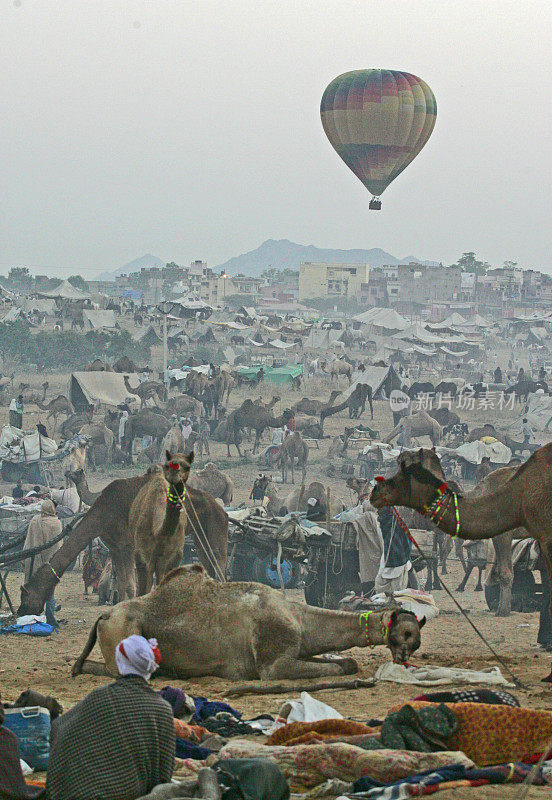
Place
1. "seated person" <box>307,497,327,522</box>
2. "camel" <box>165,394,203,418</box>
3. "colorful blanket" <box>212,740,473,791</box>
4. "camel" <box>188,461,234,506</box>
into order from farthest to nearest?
1. "camel" <box>165,394,203,418</box>
2. "camel" <box>188,461,234,506</box>
3. "seated person" <box>307,497,327,522</box>
4. "colorful blanket" <box>212,740,473,791</box>

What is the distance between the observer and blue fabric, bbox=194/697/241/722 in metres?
6.12

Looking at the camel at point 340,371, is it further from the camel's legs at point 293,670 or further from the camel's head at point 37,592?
the camel's legs at point 293,670

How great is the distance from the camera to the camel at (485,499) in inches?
308

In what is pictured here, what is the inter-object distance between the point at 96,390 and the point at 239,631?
2346cm

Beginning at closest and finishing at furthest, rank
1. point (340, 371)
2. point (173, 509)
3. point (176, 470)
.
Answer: point (176, 470), point (173, 509), point (340, 371)

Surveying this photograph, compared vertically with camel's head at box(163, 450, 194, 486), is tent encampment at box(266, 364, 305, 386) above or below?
below

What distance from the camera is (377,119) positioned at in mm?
33531

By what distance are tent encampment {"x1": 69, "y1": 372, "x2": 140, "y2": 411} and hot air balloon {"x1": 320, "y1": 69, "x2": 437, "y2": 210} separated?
1030cm

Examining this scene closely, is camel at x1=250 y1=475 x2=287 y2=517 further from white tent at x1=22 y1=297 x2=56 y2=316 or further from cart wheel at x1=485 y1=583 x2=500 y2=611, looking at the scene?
white tent at x1=22 y1=297 x2=56 y2=316

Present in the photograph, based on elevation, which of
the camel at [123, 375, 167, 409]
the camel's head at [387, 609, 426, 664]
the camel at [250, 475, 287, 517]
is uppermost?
the camel's head at [387, 609, 426, 664]

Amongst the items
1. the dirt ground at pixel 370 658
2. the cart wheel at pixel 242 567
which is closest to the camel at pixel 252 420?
the dirt ground at pixel 370 658

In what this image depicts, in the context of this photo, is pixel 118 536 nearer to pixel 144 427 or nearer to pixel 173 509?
pixel 173 509

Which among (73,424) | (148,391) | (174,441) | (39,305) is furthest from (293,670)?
(39,305)

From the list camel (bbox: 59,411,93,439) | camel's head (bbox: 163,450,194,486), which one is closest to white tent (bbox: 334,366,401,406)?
camel (bbox: 59,411,93,439)
